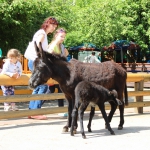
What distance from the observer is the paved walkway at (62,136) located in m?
5.91

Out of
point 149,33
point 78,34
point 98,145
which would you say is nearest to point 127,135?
point 98,145

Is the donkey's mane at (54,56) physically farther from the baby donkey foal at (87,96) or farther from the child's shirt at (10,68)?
the child's shirt at (10,68)

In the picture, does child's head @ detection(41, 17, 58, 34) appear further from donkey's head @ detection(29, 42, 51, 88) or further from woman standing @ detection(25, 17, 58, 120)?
donkey's head @ detection(29, 42, 51, 88)

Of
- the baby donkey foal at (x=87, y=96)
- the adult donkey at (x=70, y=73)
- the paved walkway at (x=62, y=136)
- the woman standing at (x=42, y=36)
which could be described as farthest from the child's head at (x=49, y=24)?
the paved walkway at (x=62, y=136)

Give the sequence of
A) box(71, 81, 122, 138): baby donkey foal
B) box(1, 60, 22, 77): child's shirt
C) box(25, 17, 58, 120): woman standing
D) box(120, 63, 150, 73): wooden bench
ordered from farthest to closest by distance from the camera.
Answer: box(120, 63, 150, 73): wooden bench, box(1, 60, 22, 77): child's shirt, box(25, 17, 58, 120): woman standing, box(71, 81, 122, 138): baby donkey foal

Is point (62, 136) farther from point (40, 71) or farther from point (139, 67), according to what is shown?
point (139, 67)

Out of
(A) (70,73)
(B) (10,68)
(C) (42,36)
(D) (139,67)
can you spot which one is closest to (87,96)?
(A) (70,73)

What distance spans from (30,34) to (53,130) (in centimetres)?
926

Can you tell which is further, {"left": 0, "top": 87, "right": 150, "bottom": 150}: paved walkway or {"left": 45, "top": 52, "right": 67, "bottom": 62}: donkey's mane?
{"left": 45, "top": 52, "right": 67, "bottom": 62}: donkey's mane

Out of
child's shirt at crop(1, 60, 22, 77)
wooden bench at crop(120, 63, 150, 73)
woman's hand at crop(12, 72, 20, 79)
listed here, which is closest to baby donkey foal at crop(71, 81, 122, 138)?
woman's hand at crop(12, 72, 20, 79)

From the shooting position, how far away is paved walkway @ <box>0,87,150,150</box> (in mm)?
5914

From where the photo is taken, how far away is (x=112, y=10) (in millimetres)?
28844

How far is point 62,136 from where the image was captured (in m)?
6.76

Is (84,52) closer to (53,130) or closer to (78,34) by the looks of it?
(78,34)
